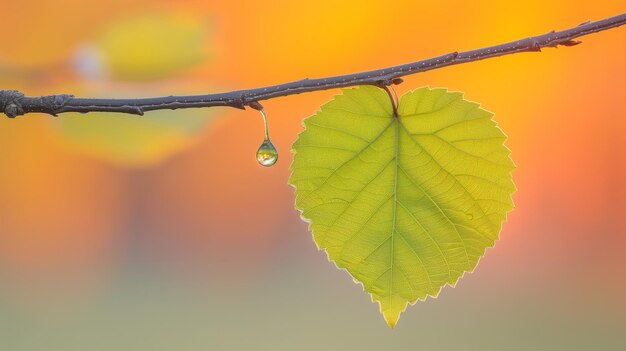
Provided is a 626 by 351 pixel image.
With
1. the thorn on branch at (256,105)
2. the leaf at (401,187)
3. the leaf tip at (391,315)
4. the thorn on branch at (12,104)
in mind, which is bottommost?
the leaf tip at (391,315)

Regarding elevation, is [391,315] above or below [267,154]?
below

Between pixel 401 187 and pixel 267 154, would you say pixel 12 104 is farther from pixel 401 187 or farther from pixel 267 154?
pixel 401 187

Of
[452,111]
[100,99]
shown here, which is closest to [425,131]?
[452,111]

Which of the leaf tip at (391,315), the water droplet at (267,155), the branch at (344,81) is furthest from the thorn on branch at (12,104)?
the leaf tip at (391,315)


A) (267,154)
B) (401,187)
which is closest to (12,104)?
(267,154)

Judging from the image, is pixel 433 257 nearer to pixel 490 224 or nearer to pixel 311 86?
pixel 490 224

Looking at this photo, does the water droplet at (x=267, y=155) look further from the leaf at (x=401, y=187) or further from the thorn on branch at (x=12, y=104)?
the thorn on branch at (x=12, y=104)

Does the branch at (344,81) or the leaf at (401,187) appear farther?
the leaf at (401,187)
